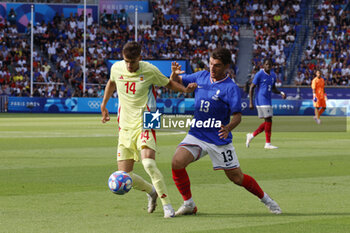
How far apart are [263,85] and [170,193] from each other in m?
9.04

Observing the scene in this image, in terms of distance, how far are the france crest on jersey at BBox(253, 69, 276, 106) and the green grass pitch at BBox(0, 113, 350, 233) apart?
133cm

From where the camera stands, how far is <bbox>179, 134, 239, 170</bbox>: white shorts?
8.39 meters

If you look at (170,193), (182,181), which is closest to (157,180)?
(182,181)

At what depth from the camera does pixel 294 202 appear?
9484mm

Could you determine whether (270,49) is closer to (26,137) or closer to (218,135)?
(26,137)

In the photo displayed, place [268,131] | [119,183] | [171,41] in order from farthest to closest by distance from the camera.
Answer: [171,41] → [268,131] → [119,183]

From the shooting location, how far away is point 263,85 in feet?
61.8

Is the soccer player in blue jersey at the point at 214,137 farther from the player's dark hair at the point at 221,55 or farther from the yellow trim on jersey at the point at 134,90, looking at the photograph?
the yellow trim on jersey at the point at 134,90

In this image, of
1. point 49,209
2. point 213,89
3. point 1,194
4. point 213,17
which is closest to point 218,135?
point 213,89

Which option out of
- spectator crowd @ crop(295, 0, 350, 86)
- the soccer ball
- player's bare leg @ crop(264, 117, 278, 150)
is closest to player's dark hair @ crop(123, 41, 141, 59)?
the soccer ball

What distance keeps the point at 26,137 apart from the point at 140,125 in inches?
586

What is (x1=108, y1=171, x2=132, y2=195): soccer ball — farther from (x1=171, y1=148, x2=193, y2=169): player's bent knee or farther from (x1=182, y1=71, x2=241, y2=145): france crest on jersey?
(x1=182, y1=71, x2=241, y2=145): france crest on jersey

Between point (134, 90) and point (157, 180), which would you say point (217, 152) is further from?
point (134, 90)

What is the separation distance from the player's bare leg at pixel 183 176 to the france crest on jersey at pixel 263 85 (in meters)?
10.6
